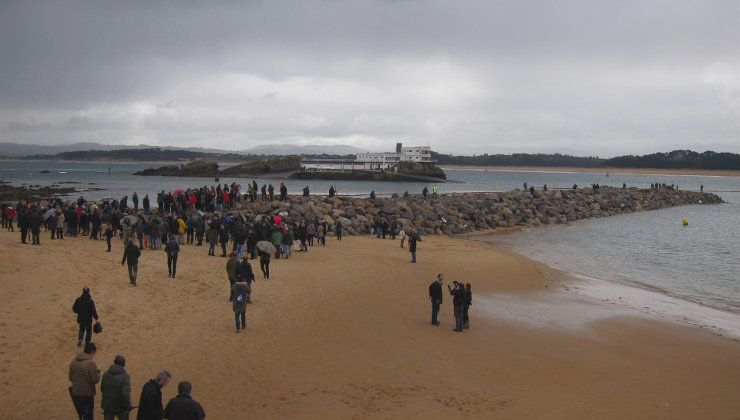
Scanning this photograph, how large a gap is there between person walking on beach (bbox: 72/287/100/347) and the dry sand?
44 centimetres

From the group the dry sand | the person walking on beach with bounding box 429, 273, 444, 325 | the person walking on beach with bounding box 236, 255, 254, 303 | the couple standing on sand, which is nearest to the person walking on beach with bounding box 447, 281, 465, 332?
the couple standing on sand

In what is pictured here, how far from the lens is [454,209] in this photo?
38188 mm

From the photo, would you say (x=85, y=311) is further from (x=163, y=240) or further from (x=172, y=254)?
(x=163, y=240)

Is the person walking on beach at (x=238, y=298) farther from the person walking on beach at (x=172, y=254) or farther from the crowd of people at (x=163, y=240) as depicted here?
the person walking on beach at (x=172, y=254)

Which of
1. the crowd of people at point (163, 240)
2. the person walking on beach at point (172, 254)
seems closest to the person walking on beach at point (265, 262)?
the crowd of people at point (163, 240)

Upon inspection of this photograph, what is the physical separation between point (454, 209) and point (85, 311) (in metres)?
31.0

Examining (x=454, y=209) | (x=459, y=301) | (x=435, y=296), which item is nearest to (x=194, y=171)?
(x=454, y=209)

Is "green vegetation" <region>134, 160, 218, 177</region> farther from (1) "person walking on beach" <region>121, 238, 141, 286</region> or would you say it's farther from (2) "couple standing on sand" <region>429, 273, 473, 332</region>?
(2) "couple standing on sand" <region>429, 273, 473, 332</region>

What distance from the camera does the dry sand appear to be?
8.25 meters

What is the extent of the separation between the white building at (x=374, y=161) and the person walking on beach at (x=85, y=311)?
105 meters

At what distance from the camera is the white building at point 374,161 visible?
11597cm

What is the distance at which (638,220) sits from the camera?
48.5 m

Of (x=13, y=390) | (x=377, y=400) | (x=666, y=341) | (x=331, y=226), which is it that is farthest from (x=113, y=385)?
(x=331, y=226)

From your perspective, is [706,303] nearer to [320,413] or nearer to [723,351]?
[723,351]
